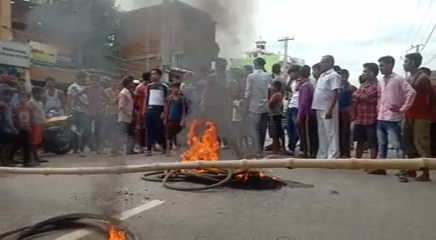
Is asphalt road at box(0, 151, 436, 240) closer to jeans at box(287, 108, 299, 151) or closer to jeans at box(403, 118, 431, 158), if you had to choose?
jeans at box(403, 118, 431, 158)

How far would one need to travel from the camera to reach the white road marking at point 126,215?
10.6ft

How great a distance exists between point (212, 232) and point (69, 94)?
4497 mm

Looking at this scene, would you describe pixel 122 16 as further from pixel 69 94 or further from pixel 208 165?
pixel 69 94

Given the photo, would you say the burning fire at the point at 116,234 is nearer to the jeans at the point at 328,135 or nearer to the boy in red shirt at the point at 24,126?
the jeans at the point at 328,135

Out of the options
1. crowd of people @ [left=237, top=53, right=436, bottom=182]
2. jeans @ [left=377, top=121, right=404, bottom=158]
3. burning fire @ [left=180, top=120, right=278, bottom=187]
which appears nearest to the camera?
crowd of people @ [left=237, top=53, right=436, bottom=182]

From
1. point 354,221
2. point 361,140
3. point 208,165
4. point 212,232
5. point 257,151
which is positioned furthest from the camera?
point 257,151

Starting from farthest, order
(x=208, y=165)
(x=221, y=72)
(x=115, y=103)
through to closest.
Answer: (x=115, y=103)
(x=221, y=72)
(x=208, y=165)

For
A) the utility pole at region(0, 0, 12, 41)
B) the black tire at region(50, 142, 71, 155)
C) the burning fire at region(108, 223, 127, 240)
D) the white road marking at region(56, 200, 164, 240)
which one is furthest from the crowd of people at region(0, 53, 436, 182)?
the burning fire at region(108, 223, 127, 240)

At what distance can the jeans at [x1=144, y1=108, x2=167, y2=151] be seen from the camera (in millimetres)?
7930

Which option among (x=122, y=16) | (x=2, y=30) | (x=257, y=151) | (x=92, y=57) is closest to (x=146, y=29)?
(x=122, y=16)

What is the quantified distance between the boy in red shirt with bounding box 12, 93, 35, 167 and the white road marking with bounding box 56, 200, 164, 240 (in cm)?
316

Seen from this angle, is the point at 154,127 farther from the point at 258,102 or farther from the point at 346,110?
the point at 346,110

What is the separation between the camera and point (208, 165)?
2.51m

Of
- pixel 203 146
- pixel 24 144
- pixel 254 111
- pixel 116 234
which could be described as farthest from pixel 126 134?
pixel 116 234
